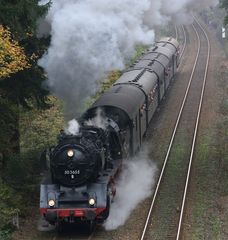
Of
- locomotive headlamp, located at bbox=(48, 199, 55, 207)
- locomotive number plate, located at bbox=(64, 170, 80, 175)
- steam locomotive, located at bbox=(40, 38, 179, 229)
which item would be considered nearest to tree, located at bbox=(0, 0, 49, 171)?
steam locomotive, located at bbox=(40, 38, 179, 229)

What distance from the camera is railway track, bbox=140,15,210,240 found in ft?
51.1

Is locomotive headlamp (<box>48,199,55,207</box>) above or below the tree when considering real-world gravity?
below

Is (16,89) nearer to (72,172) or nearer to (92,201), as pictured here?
(72,172)

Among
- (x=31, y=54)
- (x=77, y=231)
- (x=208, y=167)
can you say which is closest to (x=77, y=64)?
(x=31, y=54)

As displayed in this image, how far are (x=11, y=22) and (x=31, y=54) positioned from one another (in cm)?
175

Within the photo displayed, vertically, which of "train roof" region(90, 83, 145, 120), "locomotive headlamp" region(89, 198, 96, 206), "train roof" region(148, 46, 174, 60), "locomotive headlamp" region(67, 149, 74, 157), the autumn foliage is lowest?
"locomotive headlamp" region(89, 198, 96, 206)

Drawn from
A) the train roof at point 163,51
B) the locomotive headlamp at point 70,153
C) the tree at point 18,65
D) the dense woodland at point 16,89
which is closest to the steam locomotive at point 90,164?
the locomotive headlamp at point 70,153

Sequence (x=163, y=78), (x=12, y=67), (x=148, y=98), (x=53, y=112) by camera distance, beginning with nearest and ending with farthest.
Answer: (x=12, y=67)
(x=53, y=112)
(x=148, y=98)
(x=163, y=78)

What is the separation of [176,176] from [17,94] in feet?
25.1

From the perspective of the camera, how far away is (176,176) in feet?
66.4

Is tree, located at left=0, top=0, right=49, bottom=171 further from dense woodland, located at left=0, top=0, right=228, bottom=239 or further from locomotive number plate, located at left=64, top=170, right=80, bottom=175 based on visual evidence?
locomotive number plate, located at left=64, top=170, right=80, bottom=175

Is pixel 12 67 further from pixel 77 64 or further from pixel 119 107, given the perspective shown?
pixel 119 107

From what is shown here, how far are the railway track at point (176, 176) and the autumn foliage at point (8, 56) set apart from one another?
261 inches

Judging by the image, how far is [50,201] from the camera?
1512cm
